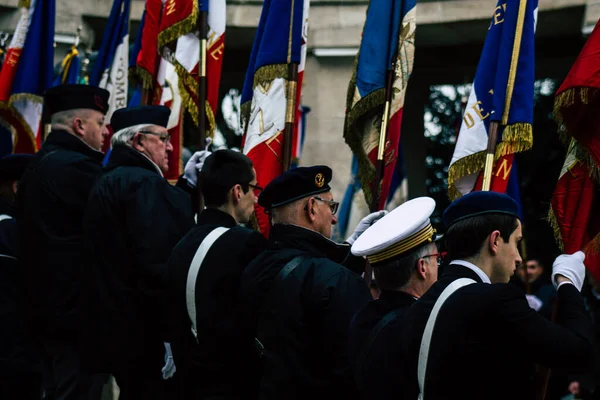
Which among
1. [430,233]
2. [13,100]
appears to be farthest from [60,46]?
[430,233]

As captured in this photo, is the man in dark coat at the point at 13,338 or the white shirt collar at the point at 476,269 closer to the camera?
the white shirt collar at the point at 476,269

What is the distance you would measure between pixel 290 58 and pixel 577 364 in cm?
463

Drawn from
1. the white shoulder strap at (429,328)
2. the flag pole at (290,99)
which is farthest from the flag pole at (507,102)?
the white shoulder strap at (429,328)

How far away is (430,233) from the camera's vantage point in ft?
13.5

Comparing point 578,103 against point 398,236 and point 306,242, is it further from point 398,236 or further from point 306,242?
point 398,236

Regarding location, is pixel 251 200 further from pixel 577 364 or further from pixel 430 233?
pixel 577 364

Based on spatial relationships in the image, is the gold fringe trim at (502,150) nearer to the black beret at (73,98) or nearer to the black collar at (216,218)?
the black collar at (216,218)

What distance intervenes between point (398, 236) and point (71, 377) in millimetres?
2788

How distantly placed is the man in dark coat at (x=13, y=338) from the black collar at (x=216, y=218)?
191cm

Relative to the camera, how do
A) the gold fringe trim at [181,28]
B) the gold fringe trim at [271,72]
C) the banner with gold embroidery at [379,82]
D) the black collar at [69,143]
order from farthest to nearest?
1. the gold fringe trim at [181,28]
2. the gold fringe trim at [271,72]
3. the banner with gold embroidery at [379,82]
4. the black collar at [69,143]

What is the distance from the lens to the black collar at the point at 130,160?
6070mm

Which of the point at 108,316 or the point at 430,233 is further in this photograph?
the point at 108,316

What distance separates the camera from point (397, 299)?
4.12m

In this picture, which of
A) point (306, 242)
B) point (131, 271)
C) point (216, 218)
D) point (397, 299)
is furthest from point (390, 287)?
point (131, 271)
